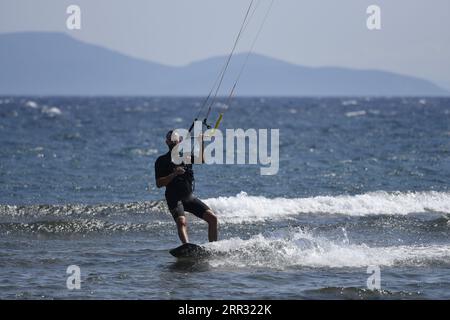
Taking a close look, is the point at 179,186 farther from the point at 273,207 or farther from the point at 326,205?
the point at 326,205

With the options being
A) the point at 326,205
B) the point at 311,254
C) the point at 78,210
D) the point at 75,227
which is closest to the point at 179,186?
the point at 311,254

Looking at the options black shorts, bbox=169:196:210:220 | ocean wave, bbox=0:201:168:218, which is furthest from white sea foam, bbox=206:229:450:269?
ocean wave, bbox=0:201:168:218

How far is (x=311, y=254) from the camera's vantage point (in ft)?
43.2

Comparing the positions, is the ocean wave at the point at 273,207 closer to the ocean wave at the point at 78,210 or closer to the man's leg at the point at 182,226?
the ocean wave at the point at 78,210

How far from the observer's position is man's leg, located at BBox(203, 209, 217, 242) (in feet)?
42.7

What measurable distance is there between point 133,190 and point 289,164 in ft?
30.3

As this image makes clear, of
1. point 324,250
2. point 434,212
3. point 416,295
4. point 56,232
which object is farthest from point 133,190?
point 416,295

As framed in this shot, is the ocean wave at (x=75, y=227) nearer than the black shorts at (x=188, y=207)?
No

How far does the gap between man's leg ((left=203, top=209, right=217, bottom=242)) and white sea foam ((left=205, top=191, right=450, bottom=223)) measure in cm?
458

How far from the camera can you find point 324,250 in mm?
Answer: 13453

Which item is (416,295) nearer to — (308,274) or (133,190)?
(308,274)

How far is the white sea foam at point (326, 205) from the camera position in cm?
1871

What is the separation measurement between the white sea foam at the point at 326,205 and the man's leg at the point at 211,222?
4.58m

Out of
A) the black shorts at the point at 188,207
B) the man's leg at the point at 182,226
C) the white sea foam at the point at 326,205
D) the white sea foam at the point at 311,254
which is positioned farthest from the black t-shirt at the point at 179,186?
the white sea foam at the point at 326,205
